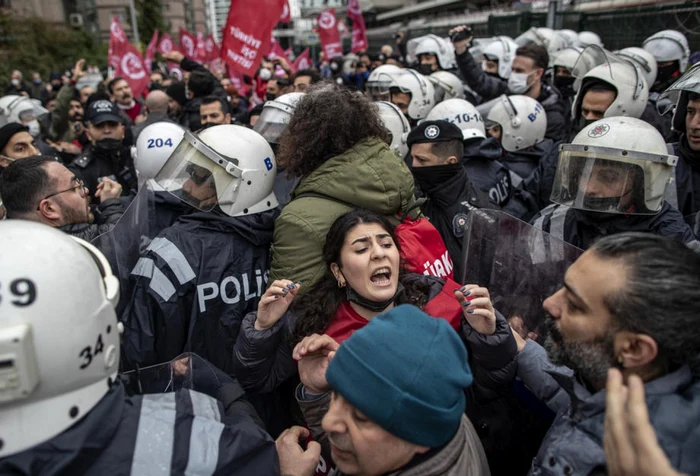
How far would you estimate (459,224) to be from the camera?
10.6ft

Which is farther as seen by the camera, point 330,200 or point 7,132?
point 7,132

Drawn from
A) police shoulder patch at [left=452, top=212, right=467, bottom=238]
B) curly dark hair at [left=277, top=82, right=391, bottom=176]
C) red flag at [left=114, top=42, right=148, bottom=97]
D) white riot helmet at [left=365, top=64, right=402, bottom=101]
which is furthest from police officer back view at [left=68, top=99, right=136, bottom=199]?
red flag at [left=114, top=42, right=148, bottom=97]

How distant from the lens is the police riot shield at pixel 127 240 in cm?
248

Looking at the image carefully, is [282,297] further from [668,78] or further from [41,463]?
[668,78]

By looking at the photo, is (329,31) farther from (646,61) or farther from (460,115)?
(460,115)

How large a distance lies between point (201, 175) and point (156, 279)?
68cm

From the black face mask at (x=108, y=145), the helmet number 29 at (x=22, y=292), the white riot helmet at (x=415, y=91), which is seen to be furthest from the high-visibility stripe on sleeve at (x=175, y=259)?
the white riot helmet at (x=415, y=91)

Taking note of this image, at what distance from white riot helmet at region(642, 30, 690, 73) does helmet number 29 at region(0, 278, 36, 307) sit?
25.9ft

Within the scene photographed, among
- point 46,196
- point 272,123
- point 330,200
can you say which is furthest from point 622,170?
point 46,196

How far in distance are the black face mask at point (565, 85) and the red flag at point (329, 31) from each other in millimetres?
7999

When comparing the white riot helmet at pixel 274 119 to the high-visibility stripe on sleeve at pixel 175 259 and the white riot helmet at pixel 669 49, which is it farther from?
the white riot helmet at pixel 669 49

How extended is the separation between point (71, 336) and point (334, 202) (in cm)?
142

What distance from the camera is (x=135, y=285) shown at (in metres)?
2.47

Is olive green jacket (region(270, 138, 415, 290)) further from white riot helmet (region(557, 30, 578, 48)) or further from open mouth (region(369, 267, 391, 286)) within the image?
white riot helmet (region(557, 30, 578, 48))
